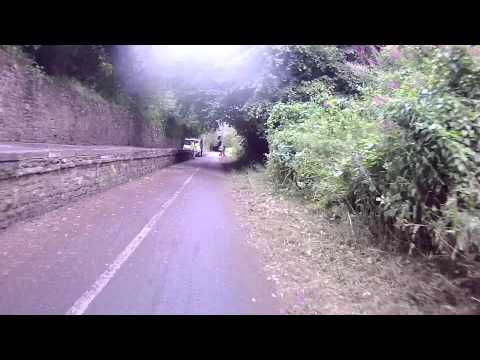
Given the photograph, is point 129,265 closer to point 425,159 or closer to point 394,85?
point 425,159

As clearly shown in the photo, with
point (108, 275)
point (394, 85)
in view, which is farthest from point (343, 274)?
point (394, 85)

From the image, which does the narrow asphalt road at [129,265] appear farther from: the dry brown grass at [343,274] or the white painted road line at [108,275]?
the dry brown grass at [343,274]

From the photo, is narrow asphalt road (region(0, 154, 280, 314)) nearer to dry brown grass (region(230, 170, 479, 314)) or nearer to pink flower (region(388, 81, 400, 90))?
dry brown grass (region(230, 170, 479, 314))

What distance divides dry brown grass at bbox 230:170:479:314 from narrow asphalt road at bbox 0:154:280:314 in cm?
39

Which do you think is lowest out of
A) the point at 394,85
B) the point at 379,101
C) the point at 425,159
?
the point at 425,159

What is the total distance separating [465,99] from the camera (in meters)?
4.18

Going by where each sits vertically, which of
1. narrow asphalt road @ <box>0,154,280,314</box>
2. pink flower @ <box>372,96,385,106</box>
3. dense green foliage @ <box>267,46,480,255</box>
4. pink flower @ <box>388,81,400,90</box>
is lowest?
narrow asphalt road @ <box>0,154,280,314</box>

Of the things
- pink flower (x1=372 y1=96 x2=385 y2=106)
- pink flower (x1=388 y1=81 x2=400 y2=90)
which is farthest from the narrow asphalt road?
pink flower (x1=388 y1=81 x2=400 y2=90)

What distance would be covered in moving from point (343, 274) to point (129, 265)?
3.01 meters

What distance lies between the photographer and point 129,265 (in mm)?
5000

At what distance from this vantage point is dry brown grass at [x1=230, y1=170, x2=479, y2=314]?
3880 mm
